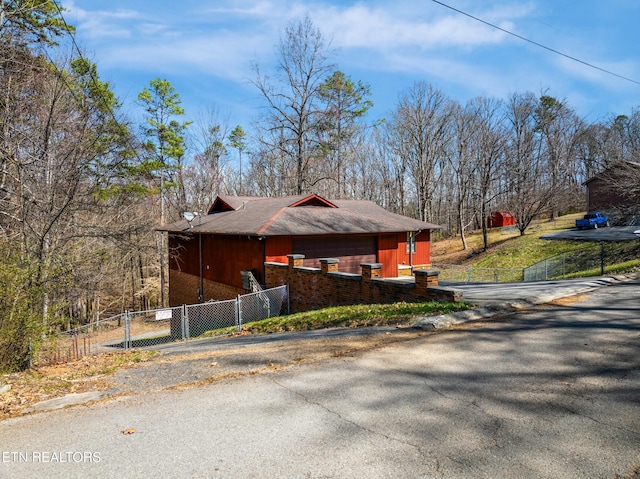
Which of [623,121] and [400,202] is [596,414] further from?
[623,121]

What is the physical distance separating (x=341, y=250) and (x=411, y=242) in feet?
19.4

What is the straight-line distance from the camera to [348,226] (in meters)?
17.9

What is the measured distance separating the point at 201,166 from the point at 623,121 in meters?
55.4

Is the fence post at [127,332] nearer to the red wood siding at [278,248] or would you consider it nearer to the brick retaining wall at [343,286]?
the brick retaining wall at [343,286]

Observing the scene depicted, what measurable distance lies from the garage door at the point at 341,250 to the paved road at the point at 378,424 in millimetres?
11069

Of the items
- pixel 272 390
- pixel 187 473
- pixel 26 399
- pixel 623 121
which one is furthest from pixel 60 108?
pixel 623 121

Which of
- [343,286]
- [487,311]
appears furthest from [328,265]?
[487,311]

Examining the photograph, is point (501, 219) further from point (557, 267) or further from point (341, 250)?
point (341, 250)

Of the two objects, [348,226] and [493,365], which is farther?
[348,226]

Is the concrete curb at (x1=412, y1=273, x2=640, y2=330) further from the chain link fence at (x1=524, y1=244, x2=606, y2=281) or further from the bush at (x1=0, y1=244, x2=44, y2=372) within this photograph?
the chain link fence at (x1=524, y1=244, x2=606, y2=281)

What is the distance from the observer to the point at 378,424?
3.88 meters

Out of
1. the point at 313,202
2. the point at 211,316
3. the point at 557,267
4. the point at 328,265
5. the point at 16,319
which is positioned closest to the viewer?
the point at 16,319

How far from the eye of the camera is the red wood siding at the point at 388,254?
62.6 feet

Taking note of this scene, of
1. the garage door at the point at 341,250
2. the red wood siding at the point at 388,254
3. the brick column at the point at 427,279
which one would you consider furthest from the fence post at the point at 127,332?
the red wood siding at the point at 388,254
